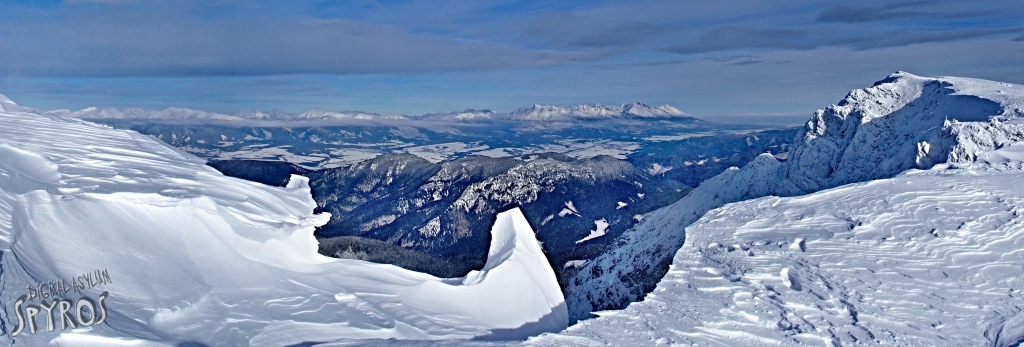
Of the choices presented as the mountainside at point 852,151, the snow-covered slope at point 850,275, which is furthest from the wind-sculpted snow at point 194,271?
the mountainside at point 852,151

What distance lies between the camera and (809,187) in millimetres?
88000

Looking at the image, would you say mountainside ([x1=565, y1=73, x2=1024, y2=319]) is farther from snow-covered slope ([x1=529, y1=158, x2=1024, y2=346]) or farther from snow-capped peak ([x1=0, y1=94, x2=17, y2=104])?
snow-capped peak ([x1=0, y1=94, x2=17, y2=104])

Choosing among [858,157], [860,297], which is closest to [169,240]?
[860,297]

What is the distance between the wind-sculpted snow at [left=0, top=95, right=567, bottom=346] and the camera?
11602 millimetres

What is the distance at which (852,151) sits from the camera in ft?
261

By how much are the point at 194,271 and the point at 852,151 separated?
3420 inches

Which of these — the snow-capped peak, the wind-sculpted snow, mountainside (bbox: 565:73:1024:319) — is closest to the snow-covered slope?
the wind-sculpted snow

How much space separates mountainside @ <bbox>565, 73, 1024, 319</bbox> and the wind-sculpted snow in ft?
103

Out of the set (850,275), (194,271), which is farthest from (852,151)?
(194,271)

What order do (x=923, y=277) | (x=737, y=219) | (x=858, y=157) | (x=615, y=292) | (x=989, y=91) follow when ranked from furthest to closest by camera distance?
1. (x=615, y=292)
2. (x=858, y=157)
3. (x=989, y=91)
4. (x=737, y=219)
5. (x=923, y=277)

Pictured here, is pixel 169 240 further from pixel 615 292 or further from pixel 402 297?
pixel 615 292

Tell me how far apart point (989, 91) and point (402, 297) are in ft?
241

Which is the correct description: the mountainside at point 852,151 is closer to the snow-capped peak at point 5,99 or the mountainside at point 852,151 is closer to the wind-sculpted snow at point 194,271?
the wind-sculpted snow at point 194,271

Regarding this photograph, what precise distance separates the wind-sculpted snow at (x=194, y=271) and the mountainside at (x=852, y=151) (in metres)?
31.5
